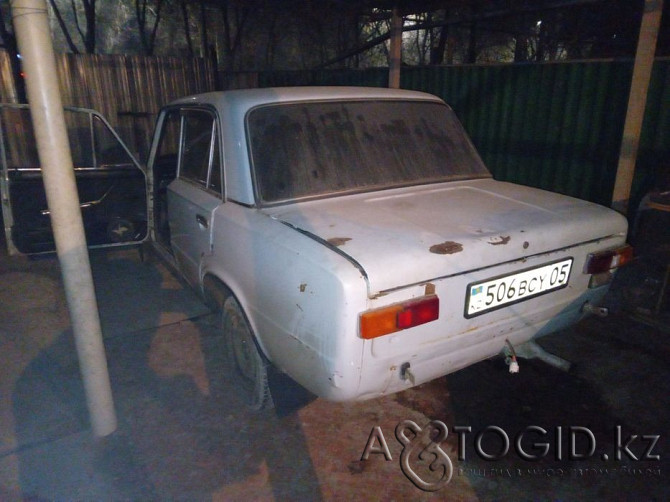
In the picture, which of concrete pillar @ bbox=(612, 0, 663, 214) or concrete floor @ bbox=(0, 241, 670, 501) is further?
concrete pillar @ bbox=(612, 0, 663, 214)

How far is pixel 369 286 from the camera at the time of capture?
1.76 meters

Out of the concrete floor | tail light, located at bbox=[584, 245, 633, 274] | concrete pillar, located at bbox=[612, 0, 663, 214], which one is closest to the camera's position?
the concrete floor

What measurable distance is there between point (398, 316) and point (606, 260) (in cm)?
132

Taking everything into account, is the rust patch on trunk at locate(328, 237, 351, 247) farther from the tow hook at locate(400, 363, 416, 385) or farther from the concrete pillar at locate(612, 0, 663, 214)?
the concrete pillar at locate(612, 0, 663, 214)

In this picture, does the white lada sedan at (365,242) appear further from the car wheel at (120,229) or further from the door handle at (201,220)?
the car wheel at (120,229)

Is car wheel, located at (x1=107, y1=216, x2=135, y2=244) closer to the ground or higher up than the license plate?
closer to the ground

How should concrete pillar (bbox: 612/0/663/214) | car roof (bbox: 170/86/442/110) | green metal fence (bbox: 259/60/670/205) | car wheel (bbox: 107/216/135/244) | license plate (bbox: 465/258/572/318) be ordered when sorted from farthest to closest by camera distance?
car wheel (bbox: 107/216/135/244) → green metal fence (bbox: 259/60/670/205) → concrete pillar (bbox: 612/0/663/214) → car roof (bbox: 170/86/442/110) → license plate (bbox: 465/258/572/318)

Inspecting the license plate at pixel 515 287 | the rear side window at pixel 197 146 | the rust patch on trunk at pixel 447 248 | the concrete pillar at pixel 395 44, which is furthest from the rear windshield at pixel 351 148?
the concrete pillar at pixel 395 44

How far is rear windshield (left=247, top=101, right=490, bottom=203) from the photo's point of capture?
2.59 meters

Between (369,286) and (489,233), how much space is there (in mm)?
688

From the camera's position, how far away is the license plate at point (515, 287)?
6.73 ft

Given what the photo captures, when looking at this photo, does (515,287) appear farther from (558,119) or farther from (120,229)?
(120,229)

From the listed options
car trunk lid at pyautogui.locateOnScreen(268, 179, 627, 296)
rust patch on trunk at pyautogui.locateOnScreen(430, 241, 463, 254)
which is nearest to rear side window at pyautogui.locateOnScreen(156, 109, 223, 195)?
car trunk lid at pyautogui.locateOnScreen(268, 179, 627, 296)

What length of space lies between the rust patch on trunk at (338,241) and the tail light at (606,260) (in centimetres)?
128
